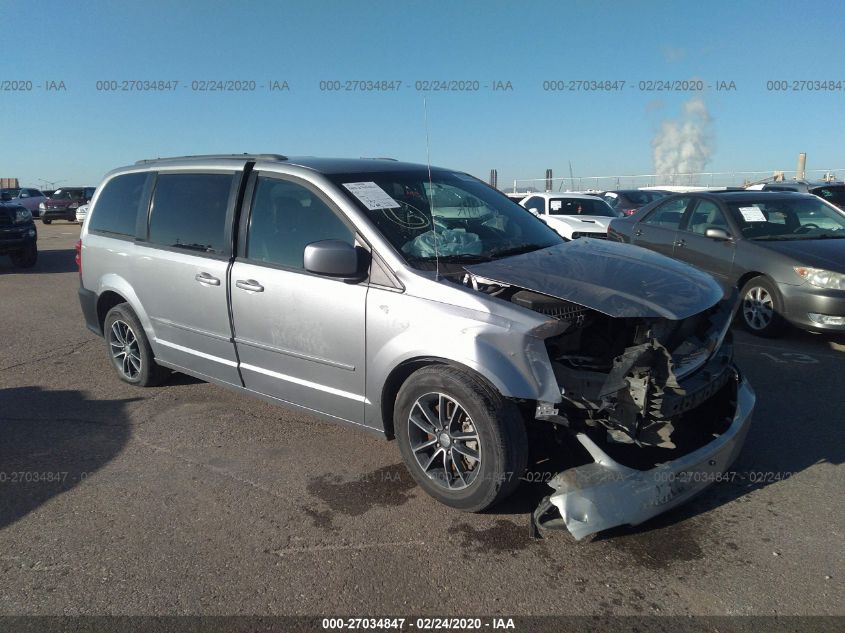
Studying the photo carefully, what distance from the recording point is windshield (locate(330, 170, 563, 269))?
12.2 feet

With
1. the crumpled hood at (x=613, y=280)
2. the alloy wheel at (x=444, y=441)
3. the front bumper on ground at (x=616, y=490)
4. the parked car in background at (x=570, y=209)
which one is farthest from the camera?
the parked car in background at (x=570, y=209)

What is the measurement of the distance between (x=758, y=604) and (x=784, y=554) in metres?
0.45

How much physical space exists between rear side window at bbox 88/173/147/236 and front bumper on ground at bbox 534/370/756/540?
12.9 ft

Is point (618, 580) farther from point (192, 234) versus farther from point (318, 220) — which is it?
point (192, 234)

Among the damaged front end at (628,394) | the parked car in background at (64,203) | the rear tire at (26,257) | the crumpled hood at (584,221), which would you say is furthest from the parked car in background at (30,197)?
the damaged front end at (628,394)

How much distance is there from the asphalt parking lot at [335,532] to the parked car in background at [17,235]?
32.1 ft

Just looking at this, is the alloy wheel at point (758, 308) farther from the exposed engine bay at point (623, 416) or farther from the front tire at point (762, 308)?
the exposed engine bay at point (623, 416)

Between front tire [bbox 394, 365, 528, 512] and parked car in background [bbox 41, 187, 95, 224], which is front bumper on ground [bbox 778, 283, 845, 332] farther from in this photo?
parked car in background [bbox 41, 187, 95, 224]

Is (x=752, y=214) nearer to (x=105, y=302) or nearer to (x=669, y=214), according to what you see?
(x=669, y=214)

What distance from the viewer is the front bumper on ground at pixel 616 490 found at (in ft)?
9.55

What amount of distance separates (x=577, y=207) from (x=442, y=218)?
1122 centimetres

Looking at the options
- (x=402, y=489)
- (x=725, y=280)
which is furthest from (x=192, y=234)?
(x=725, y=280)

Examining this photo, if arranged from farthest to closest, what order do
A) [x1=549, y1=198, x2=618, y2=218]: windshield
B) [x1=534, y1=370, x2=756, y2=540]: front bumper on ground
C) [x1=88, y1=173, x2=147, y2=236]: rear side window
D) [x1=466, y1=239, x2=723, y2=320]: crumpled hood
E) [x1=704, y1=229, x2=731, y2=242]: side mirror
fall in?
[x1=549, y1=198, x2=618, y2=218]: windshield
[x1=704, y1=229, x2=731, y2=242]: side mirror
[x1=88, y1=173, x2=147, y2=236]: rear side window
[x1=466, y1=239, x2=723, y2=320]: crumpled hood
[x1=534, y1=370, x2=756, y2=540]: front bumper on ground

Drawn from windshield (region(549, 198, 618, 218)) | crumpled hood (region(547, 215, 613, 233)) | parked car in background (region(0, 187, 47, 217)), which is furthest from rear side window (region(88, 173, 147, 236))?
parked car in background (region(0, 187, 47, 217))
